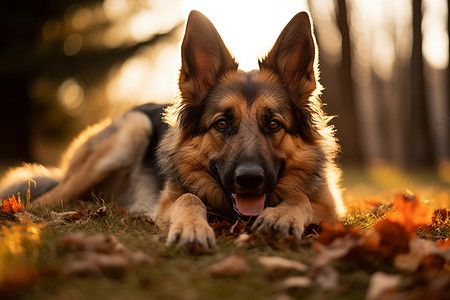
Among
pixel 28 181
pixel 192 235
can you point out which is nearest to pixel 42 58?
pixel 28 181

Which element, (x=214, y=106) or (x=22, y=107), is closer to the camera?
(x=214, y=106)

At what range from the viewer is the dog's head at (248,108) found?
3.50 m

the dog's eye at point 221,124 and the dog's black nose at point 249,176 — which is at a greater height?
the dog's eye at point 221,124

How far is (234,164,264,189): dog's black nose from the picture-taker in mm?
3186

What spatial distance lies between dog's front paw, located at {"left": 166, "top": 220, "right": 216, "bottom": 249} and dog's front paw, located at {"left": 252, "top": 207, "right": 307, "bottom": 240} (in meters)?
0.37

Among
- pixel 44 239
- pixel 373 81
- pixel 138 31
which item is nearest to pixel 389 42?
pixel 373 81

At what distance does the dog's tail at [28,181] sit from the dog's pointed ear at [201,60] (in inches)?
85.3

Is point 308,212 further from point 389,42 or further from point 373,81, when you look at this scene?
point 373,81

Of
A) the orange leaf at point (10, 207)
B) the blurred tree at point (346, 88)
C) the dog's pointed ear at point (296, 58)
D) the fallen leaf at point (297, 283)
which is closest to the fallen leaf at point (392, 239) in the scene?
the fallen leaf at point (297, 283)

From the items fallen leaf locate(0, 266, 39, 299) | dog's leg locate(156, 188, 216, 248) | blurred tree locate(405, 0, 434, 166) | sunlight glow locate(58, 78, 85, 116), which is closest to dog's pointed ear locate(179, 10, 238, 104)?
dog's leg locate(156, 188, 216, 248)

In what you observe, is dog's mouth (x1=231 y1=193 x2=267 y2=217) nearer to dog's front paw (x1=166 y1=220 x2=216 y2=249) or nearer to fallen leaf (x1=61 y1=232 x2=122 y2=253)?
dog's front paw (x1=166 y1=220 x2=216 y2=249)

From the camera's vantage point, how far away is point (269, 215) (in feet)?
9.70

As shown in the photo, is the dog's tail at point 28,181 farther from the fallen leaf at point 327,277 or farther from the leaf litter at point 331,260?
the fallen leaf at point 327,277

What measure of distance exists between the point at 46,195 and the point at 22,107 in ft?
38.3
